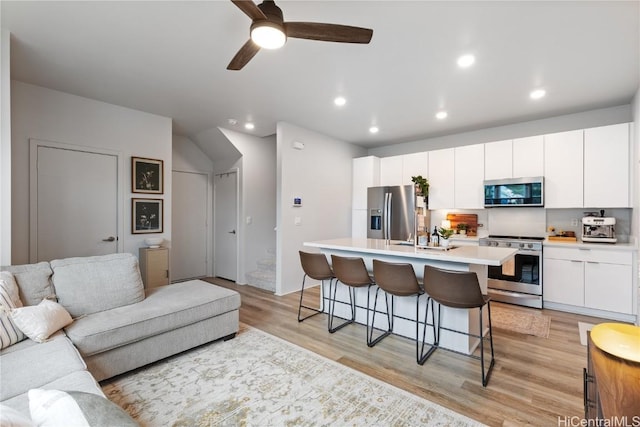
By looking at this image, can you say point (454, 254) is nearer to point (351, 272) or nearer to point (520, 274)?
→ point (351, 272)

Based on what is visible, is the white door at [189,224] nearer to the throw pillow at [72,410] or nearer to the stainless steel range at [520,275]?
the throw pillow at [72,410]

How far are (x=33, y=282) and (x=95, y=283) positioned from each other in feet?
1.28

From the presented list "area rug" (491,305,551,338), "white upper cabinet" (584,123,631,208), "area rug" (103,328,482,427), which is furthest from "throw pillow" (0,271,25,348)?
"white upper cabinet" (584,123,631,208)

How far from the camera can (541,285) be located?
3949mm

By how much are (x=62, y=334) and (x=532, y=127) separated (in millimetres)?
6063

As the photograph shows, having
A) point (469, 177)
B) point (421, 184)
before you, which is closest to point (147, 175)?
point (421, 184)

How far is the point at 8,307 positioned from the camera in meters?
1.95

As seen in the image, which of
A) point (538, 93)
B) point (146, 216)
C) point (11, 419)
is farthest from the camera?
point (146, 216)

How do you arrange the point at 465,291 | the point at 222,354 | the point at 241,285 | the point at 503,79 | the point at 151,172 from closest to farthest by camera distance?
the point at 465,291 < the point at 222,354 < the point at 503,79 < the point at 151,172 < the point at 241,285

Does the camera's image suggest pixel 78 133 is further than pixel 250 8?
Yes

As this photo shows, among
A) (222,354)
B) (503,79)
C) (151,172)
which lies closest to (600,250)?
(503,79)

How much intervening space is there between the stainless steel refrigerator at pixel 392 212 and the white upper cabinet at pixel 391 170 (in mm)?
416

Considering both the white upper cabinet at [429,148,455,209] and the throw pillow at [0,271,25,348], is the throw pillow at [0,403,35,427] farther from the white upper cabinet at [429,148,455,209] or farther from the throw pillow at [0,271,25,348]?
the white upper cabinet at [429,148,455,209]

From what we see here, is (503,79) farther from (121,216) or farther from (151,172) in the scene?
(121,216)
